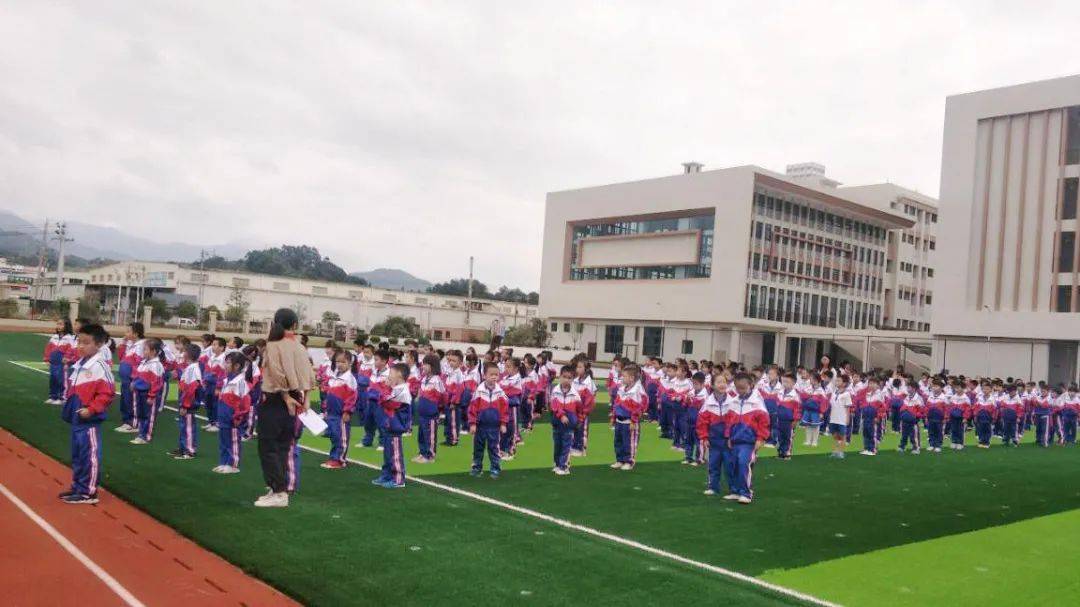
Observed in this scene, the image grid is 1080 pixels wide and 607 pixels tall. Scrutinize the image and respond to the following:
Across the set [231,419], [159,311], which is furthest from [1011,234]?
[159,311]

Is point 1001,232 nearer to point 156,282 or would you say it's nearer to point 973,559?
point 973,559

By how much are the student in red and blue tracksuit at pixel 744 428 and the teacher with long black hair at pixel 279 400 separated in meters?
5.38

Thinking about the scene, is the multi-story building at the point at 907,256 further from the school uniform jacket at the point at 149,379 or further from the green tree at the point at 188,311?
the school uniform jacket at the point at 149,379

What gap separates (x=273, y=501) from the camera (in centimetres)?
863

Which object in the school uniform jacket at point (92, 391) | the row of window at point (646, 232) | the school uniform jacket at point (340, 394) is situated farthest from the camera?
the row of window at point (646, 232)

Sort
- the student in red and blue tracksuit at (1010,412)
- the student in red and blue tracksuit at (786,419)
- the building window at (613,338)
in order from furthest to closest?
the building window at (613,338), the student in red and blue tracksuit at (1010,412), the student in red and blue tracksuit at (786,419)

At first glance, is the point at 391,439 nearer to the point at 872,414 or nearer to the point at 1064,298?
the point at 872,414

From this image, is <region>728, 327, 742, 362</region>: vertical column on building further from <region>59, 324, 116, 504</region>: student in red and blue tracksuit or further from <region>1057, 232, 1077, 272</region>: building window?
<region>59, 324, 116, 504</region>: student in red and blue tracksuit

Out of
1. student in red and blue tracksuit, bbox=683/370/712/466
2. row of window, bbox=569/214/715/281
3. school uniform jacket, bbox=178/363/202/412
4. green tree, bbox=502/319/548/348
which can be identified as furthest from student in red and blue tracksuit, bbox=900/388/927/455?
green tree, bbox=502/319/548/348

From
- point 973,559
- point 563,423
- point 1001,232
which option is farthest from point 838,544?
point 1001,232

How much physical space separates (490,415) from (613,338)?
53.2 m

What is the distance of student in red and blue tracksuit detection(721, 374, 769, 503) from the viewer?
10617 millimetres

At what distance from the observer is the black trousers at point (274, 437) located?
8.61 m

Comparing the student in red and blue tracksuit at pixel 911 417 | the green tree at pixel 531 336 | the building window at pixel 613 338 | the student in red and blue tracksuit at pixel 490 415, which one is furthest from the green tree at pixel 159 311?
the student in red and blue tracksuit at pixel 490 415
